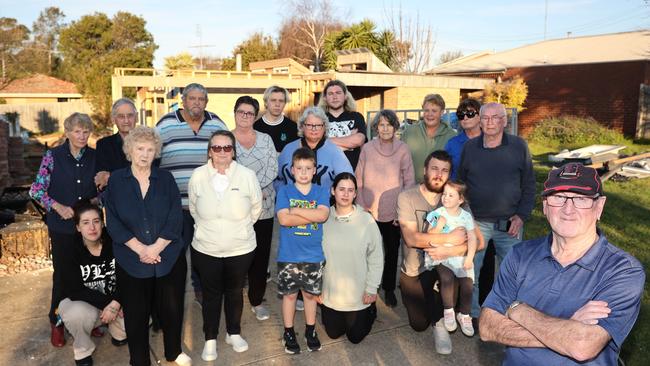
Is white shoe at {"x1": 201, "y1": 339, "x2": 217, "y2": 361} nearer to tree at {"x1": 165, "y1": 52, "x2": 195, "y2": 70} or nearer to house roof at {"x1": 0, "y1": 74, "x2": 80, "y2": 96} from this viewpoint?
tree at {"x1": 165, "y1": 52, "x2": 195, "y2": 70}

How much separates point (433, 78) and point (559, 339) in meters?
21.2

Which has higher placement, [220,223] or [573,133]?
[573,133]

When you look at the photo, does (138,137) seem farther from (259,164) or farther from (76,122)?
(259,164)

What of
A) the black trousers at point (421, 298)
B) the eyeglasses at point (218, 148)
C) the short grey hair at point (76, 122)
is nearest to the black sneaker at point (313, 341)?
the black trousers at point (421, 298)

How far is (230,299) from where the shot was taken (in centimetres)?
388

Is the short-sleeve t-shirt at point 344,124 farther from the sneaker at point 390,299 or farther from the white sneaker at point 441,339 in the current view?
the white sneaker at point 441,339

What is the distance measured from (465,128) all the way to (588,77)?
68.7ft

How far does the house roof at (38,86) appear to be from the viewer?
1534 inches

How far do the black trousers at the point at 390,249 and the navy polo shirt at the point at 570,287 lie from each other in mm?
2404

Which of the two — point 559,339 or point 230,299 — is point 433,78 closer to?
point 230,299

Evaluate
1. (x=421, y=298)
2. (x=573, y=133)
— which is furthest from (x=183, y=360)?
(x=573, y=133)

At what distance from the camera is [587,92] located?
22.2m

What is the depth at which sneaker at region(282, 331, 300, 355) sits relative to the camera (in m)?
3.87

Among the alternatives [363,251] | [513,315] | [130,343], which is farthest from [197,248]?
[513,315]
